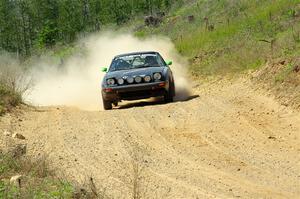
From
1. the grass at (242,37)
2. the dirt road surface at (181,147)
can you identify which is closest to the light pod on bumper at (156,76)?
the dirt road surface at (181,147)

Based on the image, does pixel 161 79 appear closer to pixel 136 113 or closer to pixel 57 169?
pixel 136 113

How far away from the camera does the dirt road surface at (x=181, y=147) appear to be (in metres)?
6.62

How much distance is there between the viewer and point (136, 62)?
49.5 feet

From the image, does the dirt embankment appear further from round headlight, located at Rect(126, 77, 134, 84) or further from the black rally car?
round headlight, located at Rect(126, 77, 134, 84)

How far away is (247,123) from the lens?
405 inches

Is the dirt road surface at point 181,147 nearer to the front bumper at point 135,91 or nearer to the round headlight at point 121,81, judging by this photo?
the front bumper at point 135,91

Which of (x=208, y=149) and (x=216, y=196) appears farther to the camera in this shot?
(x=208, y=149)

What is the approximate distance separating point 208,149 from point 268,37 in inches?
430

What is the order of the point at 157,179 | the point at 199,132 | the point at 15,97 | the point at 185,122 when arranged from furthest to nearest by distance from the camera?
the point at 15,97
the point at 185,122
the point at 199,132
the point at 157,179

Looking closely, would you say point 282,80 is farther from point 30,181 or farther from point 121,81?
point 30,181

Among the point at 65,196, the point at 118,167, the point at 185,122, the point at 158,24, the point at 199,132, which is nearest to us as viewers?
the point at 65,196

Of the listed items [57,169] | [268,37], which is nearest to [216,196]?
[57,169]

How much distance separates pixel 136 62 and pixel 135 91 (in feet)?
5.19

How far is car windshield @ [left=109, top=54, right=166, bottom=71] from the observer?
14820 mm
